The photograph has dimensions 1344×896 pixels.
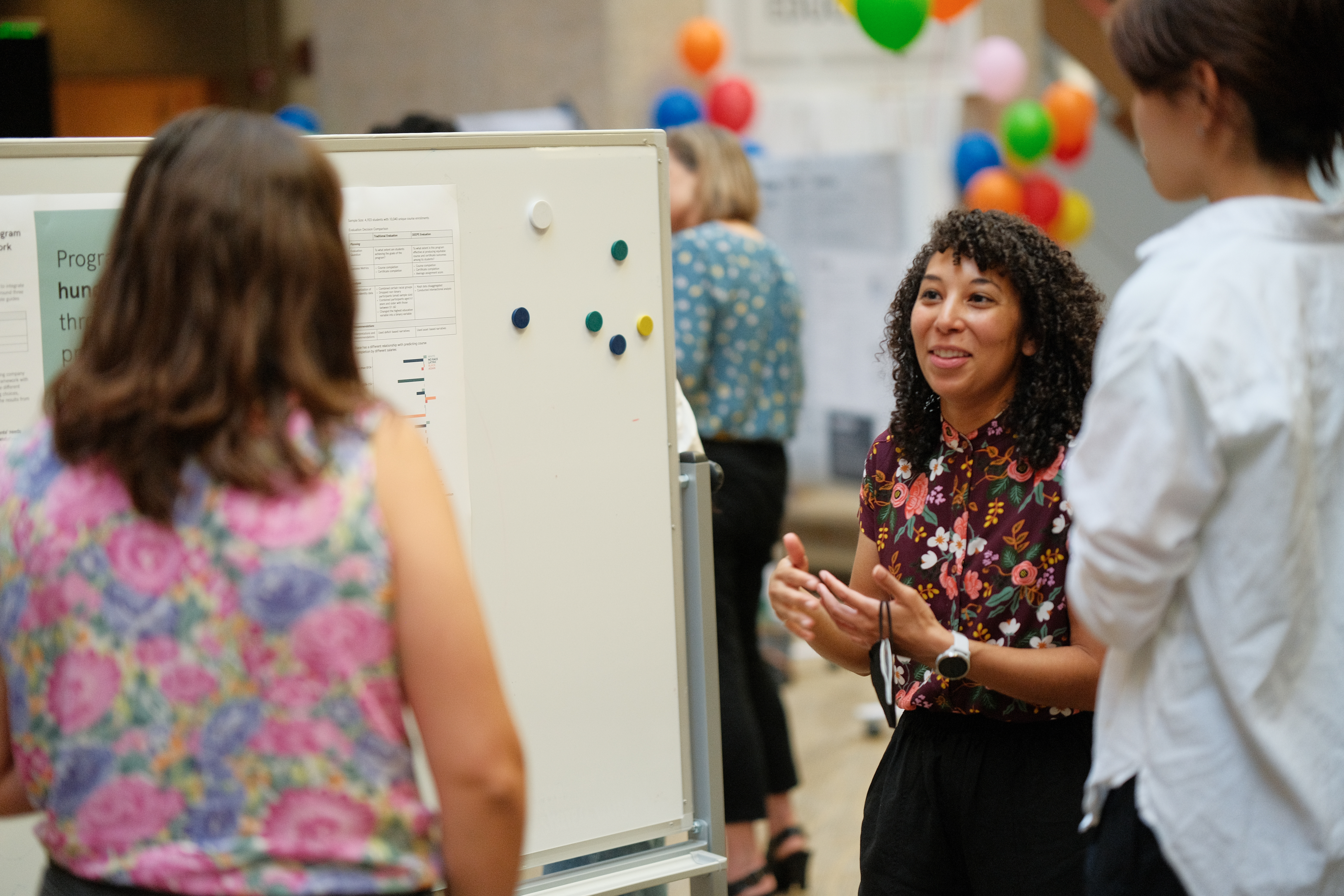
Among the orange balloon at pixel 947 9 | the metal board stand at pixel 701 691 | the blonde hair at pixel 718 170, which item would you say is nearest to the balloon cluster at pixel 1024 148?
the orange balloon at pixel 947 9

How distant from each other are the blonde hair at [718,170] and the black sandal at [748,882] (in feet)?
4.99

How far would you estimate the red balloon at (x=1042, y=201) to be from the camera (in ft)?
15.6

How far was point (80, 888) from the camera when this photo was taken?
106 centimetres

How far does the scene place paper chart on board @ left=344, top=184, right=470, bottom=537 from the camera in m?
1.82

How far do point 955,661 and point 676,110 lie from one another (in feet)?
11.3

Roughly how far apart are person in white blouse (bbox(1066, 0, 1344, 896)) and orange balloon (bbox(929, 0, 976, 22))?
3267mm

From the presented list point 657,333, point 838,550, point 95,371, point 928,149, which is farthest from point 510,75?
point 95,371

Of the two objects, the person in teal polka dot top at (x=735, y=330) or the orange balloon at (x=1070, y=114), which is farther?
the orange balloon at (x=1070, y=114)

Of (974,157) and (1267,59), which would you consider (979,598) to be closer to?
(1267,59)

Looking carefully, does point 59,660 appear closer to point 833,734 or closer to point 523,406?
point 523,406

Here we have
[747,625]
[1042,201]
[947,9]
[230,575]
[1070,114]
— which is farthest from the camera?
[1070,114]

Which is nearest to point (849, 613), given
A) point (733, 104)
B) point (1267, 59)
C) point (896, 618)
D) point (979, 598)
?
point (896, 618)

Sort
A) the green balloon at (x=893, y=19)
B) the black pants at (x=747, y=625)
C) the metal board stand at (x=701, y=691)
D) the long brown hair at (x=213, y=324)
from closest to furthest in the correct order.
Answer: the long brown hair at (x=213, y=324), the metal board stand at (x=701, y=691), the black pants at (x=747, y=625), the green balloon at (x=893, y=19)

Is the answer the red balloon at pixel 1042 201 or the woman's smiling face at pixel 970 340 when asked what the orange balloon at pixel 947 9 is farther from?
the woman's smiling face at pixel 970 340
